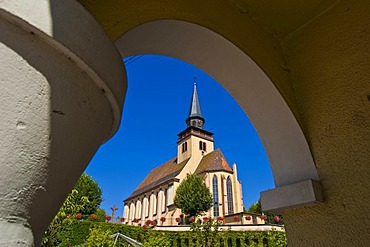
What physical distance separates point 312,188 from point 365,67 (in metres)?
0.92

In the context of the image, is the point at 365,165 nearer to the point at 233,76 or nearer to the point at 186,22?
the point at 233,76

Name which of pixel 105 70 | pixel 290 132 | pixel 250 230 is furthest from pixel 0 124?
pixel 250 230

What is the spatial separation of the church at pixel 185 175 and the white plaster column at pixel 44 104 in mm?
32341

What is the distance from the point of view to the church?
3697 cm

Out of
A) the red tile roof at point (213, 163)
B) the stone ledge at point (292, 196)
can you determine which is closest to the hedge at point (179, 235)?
the red tile roof at point (213, 163)

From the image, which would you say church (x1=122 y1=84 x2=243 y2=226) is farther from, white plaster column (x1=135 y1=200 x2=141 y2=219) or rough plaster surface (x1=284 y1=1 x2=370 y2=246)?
rough plaster surface (x1=284 y1=1 x2=370 y2=246)

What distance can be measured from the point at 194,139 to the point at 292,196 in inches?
1650

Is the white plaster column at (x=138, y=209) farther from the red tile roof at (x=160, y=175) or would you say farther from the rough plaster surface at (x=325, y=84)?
the rough plaster surface at (x=325, y=84)

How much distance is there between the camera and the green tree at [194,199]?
30.6 metres

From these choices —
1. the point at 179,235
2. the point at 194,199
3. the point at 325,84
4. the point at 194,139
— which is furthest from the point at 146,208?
the point at 325,84

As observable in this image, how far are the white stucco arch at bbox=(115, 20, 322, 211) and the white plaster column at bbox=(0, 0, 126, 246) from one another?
0.84 meters

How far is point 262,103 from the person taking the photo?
86.0 inches

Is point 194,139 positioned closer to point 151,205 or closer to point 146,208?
point 151,205

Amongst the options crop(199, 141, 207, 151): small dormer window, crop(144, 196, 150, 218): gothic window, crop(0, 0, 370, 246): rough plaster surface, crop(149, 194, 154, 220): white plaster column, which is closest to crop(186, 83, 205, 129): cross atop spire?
crop(199, 141, 207, 151): small dormer window
